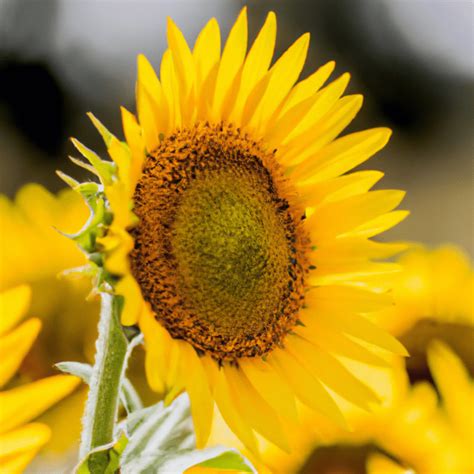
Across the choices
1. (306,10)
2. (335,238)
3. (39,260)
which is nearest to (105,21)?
(39,260)

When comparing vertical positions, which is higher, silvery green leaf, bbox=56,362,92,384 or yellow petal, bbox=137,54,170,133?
yellow petal, bbox=137,54,170,133

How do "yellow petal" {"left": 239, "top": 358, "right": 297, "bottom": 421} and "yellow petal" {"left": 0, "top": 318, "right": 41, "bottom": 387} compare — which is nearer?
"yellow petal" {"left": 239, "top": 358, "right": 297, "bottom": 421}

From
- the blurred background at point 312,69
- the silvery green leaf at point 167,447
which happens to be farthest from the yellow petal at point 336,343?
the blurred background at point 312,69

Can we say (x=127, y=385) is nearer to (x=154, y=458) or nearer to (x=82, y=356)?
(x=154, y=458)

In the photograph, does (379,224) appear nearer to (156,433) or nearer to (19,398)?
(156,433)

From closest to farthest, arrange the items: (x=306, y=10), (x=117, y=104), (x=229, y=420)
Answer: (x=229, y=420), (x=117, y=104), (x=306, y=10)

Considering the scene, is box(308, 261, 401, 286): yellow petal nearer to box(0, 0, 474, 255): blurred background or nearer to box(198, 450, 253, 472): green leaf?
box(198, 450, 253, 472): green leaf

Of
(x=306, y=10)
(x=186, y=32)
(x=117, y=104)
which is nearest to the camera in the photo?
(x=186, y=32)

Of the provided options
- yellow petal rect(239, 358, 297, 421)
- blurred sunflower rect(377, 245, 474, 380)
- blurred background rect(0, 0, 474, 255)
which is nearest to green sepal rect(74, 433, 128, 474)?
yellow petal rect(239, 358, 297, 421)
